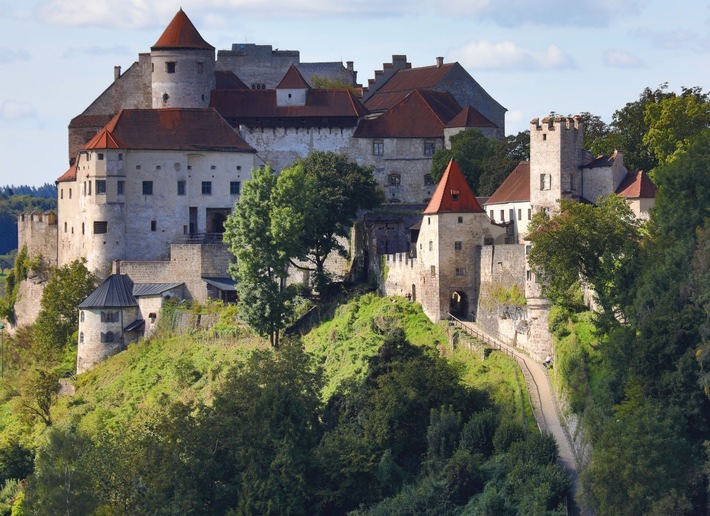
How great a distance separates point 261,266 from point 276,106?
21.1m

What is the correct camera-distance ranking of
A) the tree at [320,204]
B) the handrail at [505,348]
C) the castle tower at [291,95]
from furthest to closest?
the castle tower at [291,95], the tree at [320,204], the handrail at [505,348]

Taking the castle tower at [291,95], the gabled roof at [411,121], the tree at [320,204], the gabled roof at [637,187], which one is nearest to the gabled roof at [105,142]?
the tree at [320,204]

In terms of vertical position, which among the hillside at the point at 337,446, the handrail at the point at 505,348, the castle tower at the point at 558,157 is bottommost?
the hillside at the point at 337,446

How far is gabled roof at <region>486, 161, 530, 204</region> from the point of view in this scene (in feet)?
284

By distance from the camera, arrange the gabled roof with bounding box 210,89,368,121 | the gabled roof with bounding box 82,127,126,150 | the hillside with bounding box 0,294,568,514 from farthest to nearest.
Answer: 1. the gabled roof with bounding box 210,89,368,121
2. the gabled roof with bounding box 82,127,126,150
3. the hillside with bounding box 0,294,568,514

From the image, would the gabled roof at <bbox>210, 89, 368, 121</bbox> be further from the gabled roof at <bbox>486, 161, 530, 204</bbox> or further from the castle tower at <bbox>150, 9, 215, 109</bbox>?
the gabled roof at <bbox>486, 161, 530, 204</bbox>

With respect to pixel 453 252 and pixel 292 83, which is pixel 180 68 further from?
pixel 453 252

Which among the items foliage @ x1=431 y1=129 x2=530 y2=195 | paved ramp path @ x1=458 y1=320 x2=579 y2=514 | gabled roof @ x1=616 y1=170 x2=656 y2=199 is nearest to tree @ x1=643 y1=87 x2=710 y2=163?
gabled roof @ x1=616 y1=170 x2=656 y2=199

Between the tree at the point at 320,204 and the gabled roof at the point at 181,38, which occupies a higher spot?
the gabled roof at the point at 181,38

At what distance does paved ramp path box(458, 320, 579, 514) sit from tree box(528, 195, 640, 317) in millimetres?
2720

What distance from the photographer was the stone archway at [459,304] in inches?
3172

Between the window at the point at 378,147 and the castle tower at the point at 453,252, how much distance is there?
79.4ft

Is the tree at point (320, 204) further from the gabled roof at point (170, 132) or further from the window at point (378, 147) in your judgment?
the window at point (378, 147)

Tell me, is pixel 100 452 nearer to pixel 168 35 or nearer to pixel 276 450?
pixel 276 450
